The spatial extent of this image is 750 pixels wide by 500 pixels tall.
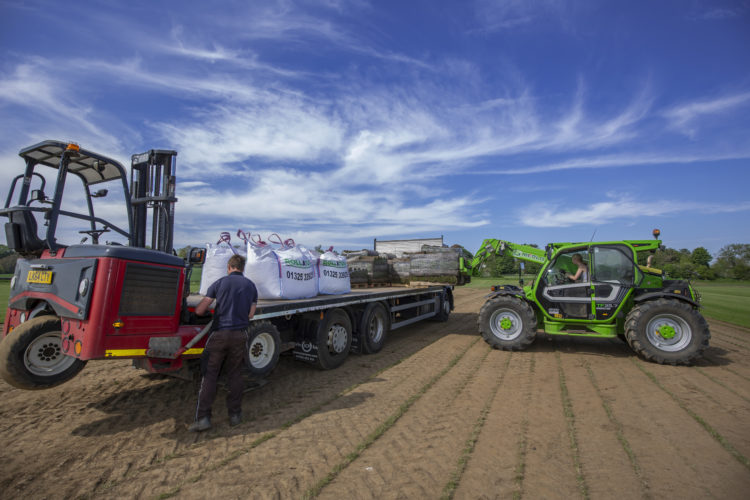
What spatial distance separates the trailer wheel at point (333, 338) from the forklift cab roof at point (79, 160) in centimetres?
347

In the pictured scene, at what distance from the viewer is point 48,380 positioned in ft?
12.1

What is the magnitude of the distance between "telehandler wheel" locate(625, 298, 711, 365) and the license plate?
8551mm

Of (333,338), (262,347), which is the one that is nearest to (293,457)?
(262,347)

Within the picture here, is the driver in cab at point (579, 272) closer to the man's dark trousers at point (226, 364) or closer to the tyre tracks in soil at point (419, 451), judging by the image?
the tyre tracks in soil at point (419, 451)

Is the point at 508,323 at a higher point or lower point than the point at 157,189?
lower

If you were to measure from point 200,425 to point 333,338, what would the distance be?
8.94 feet

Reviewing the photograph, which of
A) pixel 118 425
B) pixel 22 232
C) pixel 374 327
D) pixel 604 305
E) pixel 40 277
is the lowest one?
pixel 118 425

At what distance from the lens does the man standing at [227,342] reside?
4.01 m

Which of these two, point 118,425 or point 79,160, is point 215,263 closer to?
point 79,160

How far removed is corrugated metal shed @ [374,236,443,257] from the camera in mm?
11435

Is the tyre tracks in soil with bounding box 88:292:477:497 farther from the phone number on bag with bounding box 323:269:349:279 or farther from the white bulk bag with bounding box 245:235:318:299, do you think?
the phone number on bag with bounding box 323:269:349:279

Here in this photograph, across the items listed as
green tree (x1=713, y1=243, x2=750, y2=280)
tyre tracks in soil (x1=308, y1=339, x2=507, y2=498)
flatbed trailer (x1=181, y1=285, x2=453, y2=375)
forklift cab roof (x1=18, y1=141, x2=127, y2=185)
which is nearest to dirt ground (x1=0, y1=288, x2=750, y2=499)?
tyre tracks in soil (x1=308, y1=339, x2=507, y2=498)

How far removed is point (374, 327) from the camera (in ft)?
25.9

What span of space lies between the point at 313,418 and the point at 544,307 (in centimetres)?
550
